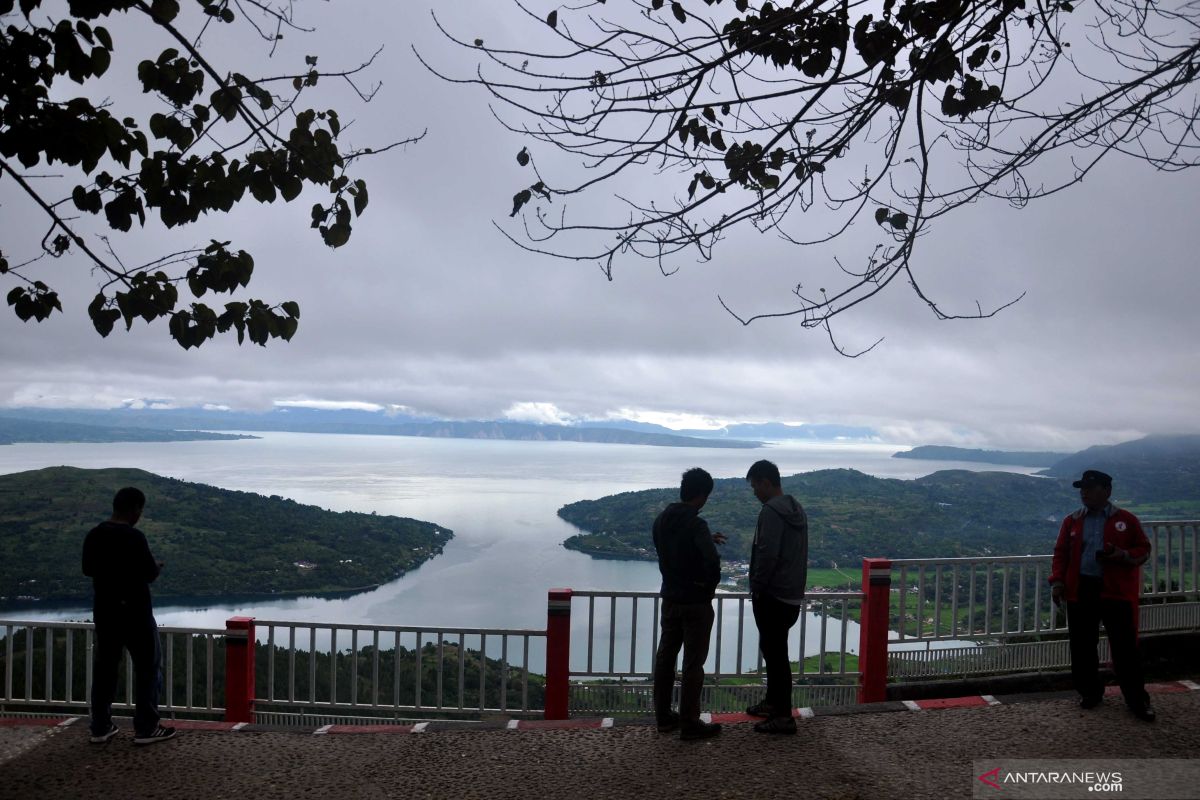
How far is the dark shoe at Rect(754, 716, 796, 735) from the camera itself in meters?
4.89

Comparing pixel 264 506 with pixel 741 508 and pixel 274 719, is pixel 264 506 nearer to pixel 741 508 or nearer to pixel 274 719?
pixel 741 508

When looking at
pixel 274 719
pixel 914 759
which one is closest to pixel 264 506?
pixel 274 719

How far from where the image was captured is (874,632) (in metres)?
6.00

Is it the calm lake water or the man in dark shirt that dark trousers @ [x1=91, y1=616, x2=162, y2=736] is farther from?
the calm lake water

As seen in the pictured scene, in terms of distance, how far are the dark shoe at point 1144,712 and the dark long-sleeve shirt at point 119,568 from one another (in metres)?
6.52

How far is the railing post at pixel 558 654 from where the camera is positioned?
5633mm

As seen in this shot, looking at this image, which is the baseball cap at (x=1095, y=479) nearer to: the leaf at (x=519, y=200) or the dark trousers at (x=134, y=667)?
the leaf at (x=519, y=200)

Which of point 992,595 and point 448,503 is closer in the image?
point 992,595

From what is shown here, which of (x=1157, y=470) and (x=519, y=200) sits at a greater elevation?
(x=519, y=200)

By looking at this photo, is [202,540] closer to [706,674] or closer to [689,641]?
[706,674]

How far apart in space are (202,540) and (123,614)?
55266mm

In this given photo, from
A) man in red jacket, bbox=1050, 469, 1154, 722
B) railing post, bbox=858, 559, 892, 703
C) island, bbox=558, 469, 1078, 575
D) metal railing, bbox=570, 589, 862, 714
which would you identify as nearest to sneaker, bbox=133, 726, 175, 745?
metal railing, bbox=570, 589, 862, 714

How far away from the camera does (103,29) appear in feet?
10.1

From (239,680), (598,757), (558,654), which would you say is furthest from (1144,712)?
(239,680)
